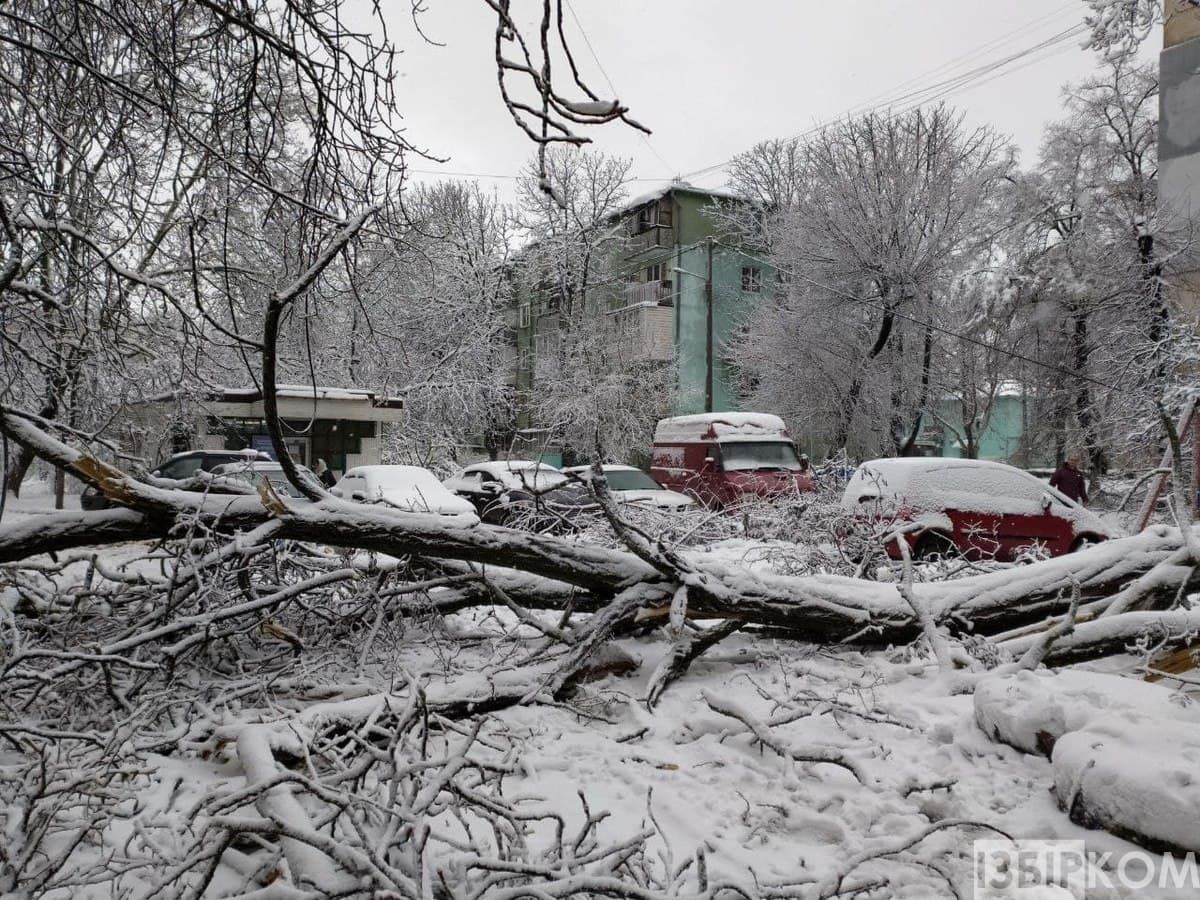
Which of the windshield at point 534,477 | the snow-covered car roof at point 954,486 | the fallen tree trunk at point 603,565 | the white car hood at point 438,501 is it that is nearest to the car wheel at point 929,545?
the snow-covered car roof at point 954,486

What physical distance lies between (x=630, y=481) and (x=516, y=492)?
16.9ft

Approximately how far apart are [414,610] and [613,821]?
2.43m

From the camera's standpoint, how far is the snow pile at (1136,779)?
9.27 ft

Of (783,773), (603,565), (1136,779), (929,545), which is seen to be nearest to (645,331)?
(929,545)

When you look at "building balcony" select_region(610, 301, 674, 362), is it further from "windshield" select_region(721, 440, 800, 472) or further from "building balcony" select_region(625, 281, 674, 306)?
"windshield" select_region(721, 440, 800, 472)

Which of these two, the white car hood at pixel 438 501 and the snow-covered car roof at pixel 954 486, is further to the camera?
the white car hood at pixel 438 501

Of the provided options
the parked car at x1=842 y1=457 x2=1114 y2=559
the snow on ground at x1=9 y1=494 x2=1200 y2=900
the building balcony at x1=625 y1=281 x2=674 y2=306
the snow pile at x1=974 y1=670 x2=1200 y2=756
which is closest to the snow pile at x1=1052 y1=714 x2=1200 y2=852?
the snow on ground at x1=9 y1=494 x2=1200 y2=900

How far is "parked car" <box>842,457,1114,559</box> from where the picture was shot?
31.9 feet

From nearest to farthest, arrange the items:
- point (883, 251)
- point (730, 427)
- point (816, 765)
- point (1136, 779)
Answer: point (1136, 779) → point (816, 765) → point (730, 427) → point (883, 251)

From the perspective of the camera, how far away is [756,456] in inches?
616

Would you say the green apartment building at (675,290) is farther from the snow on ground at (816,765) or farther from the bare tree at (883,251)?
the snow on ground at (816,765)

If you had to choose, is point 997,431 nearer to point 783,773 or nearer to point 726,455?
point 726,455

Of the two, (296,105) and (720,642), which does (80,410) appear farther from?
(720,642)

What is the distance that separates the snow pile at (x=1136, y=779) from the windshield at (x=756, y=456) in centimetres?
1201
